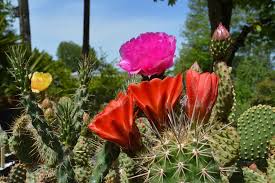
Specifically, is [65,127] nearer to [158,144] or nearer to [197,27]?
[158,144]

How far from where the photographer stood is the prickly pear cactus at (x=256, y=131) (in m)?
3.14

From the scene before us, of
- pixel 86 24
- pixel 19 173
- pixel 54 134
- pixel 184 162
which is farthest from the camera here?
pixel 86 24

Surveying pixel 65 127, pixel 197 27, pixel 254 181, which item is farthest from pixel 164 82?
pixel 197 27

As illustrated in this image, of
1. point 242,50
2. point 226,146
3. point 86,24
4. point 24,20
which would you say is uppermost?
point 226,146

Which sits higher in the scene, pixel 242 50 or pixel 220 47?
pixel 220 47

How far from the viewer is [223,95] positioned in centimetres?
255

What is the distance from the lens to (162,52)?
6.81ft

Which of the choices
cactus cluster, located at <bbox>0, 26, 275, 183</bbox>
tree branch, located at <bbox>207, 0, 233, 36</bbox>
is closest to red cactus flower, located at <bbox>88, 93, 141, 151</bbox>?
cactus cluster, located at <bbox>0, 26, 275, 183</bbox>

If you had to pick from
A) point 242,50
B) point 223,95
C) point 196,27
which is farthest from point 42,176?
point 196,27

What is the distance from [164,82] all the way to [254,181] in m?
0.87

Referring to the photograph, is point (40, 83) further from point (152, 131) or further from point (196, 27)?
point (196, 27)

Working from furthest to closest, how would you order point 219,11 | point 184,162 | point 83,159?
point 219,11, point 83,159, point 184,162

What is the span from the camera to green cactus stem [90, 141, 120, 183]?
1999 millimetres

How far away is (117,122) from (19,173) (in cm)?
140
